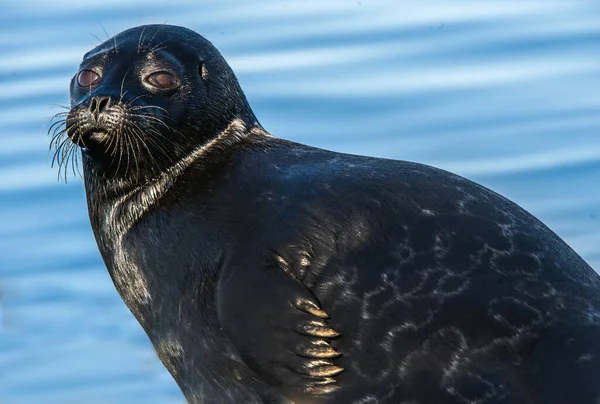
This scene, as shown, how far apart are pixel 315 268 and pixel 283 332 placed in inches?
11.1

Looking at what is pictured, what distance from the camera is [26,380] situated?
8.48 meters

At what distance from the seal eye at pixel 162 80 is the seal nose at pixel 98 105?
24 centimetres

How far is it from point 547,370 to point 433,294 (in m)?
0.52

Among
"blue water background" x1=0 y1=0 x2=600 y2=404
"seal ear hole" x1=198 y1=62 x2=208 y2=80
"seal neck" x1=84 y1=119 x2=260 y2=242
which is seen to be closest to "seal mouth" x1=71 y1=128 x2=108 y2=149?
"seal neck" x1=84 y1=119 x2=260 y2=242

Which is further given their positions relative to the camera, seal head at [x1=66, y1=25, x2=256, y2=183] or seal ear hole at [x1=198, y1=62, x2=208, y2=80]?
seal ear hole at [x1=198, y1=62, x2=208, y2=80]

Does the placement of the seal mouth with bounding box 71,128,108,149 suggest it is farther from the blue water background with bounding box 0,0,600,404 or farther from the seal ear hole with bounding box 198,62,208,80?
the blue water background with bounding box 0,0,600,404

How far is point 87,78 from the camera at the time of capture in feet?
24.9

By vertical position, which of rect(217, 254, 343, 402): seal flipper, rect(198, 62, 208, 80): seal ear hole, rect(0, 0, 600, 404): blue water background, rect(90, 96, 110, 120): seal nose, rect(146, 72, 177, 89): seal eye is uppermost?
rect(0, 0, 600, 404): blue water background

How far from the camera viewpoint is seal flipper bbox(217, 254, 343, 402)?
22.4ft

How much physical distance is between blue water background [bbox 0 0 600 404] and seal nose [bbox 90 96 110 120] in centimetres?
163

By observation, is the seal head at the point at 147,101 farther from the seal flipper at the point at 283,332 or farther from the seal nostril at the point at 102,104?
the seal flipper at the point at 283,332

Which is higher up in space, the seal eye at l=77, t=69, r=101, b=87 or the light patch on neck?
the seal eye at l=77, t=69, r=101, b=87

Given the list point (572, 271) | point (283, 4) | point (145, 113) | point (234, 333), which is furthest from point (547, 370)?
point (283, 4)

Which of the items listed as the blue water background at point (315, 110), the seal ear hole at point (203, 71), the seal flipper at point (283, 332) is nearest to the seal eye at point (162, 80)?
the seal ear hole at point (203, 71)
